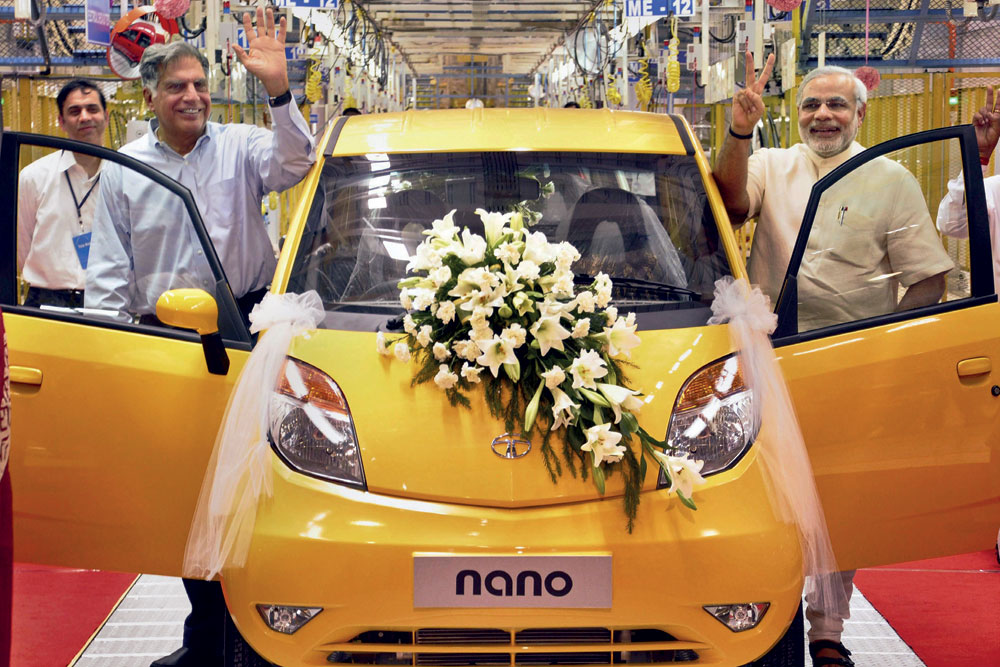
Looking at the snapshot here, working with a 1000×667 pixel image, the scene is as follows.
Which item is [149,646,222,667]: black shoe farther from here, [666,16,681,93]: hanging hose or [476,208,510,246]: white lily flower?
[666,16,681,93]: hanging hose

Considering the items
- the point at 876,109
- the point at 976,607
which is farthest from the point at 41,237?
the point at 876,109

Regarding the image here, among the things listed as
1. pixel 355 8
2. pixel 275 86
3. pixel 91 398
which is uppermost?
pixel 355 8

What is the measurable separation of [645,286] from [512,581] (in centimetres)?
100

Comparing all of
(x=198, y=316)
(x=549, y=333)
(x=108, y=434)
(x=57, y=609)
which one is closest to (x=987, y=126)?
(x=549, y=333)

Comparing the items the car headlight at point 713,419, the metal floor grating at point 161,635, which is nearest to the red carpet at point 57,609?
the metal floor grating at point 161,635

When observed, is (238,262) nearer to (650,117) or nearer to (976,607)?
(650,117)

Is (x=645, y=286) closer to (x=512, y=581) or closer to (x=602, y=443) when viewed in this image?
(x=602, y=443)

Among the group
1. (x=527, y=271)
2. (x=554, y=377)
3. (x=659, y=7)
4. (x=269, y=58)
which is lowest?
(x=554, y=377)

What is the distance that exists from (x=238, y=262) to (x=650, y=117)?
1.39 metres

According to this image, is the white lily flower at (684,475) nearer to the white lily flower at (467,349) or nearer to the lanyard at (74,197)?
the white lily flower at (467,349)

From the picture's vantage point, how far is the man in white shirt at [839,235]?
3.27m

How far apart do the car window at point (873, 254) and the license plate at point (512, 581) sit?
3.93 ft

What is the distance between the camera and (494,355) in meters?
2.69

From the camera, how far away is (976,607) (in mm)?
4020
